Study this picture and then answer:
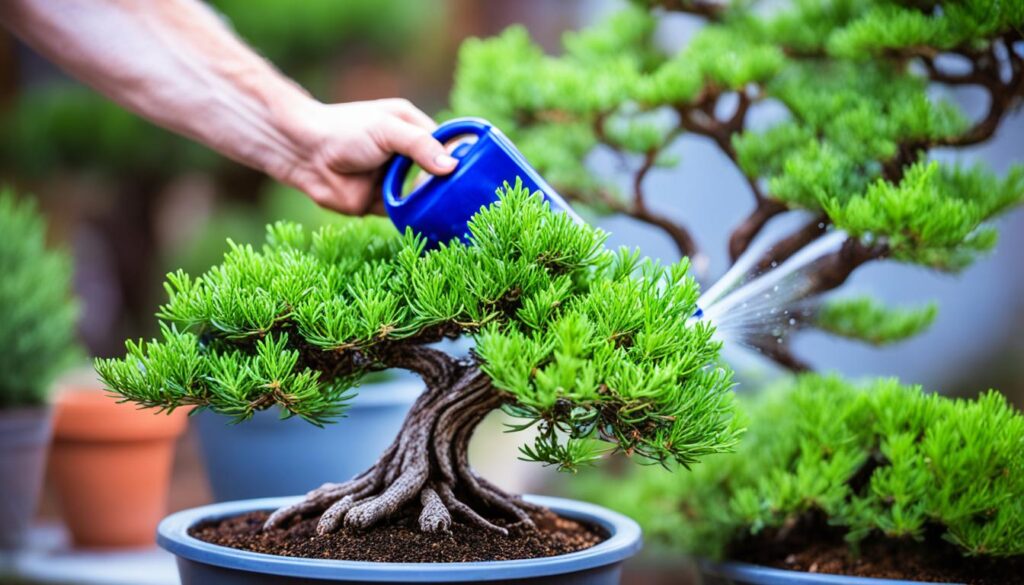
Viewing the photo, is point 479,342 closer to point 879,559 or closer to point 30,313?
point 879,559

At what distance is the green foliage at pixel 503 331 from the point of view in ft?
2.56

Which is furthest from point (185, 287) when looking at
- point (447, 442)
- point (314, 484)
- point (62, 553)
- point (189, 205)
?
point (189, 205)

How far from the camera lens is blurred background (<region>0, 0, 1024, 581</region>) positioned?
3.20m

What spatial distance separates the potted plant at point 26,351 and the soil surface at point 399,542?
85 cm

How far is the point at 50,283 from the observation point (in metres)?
1.83

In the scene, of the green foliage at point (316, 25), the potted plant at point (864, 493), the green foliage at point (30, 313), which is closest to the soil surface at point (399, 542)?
the potted plant at point (864, 493)

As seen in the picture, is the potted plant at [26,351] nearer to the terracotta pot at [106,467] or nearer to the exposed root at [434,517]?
the terracotta pot at [106,467]

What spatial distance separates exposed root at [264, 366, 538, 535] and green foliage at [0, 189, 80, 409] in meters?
0.98

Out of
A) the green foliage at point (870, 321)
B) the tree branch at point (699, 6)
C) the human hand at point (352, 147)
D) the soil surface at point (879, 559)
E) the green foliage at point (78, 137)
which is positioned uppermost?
the green foliage at point (78, 137)

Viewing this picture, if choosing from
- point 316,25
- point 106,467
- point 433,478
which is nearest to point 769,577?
point 433,478

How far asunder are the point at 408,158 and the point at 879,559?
658mm

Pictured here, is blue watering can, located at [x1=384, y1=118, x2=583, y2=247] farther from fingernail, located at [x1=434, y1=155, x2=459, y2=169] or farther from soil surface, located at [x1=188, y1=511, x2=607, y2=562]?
soil surface, located at [x1=188, y1=511, x2=607, y2=562]

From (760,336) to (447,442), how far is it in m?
0.37

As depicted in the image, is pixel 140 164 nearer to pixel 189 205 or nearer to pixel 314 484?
Answer: pixel 189 205
